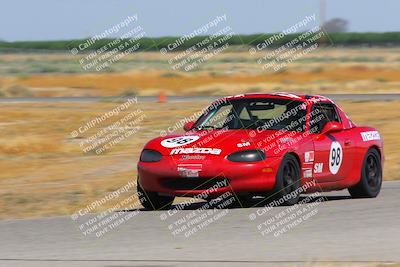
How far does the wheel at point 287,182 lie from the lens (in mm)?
12398

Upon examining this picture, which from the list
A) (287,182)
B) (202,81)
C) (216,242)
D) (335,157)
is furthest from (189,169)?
(202,81)

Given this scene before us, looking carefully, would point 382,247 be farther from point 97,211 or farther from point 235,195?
point 97,211

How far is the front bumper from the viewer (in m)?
12.3

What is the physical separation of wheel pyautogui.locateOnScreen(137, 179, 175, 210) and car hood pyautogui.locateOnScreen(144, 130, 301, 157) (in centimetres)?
57

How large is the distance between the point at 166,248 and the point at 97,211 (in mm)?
4161

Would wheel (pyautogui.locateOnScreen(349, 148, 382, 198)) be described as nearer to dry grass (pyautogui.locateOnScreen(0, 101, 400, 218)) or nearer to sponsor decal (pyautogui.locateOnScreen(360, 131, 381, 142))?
sponsor decal (pyautogui.locateOnScreen(360, 131, 381, 142))

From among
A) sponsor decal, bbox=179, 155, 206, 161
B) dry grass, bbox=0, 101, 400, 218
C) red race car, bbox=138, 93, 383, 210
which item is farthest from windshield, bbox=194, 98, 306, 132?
dry grass, bbox=0, 101, 400, 218

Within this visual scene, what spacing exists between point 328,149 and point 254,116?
102cm

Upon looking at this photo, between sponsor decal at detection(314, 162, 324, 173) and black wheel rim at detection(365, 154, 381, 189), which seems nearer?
sponsor decal at detection(314, 162, 324, 173)

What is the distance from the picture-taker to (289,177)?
41.5ft

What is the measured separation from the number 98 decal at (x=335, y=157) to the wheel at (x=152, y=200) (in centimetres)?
212

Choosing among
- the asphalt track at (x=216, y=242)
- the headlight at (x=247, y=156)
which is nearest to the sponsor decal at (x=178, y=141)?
the headlight at (x=247, y=156)

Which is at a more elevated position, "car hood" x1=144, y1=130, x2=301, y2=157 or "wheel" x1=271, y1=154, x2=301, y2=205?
"car hood" x1=144, y1=130, x2=301, y2=157

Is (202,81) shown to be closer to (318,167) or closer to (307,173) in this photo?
(318,167)
